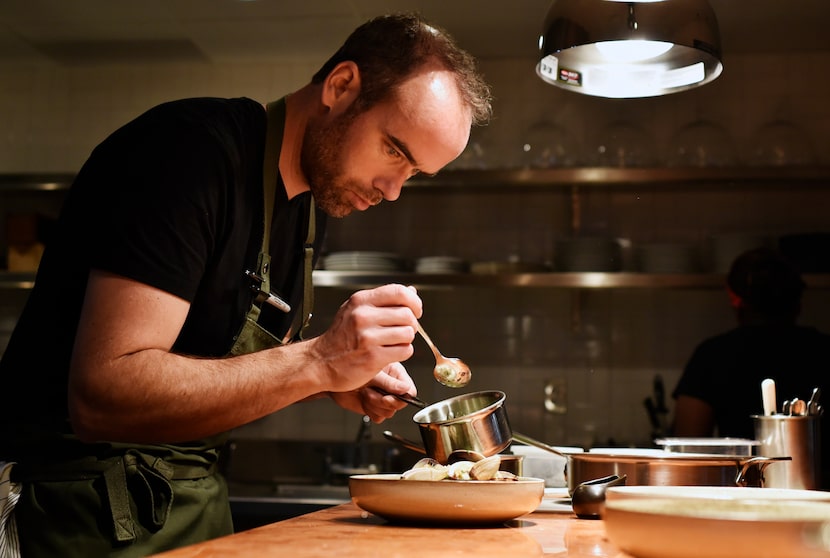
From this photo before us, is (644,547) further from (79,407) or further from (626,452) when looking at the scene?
(79,407)

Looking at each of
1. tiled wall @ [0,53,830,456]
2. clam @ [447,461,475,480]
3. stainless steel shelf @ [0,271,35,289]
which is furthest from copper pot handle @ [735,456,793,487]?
stainless steel shelf @ [0,271,35,289]

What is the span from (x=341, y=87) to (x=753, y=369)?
1.95 meters

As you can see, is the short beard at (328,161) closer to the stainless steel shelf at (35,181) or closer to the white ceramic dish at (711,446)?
the white ceramic dish at (711,446)

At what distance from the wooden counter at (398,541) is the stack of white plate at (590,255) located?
104 inches

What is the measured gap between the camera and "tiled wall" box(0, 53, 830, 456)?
13.9ft

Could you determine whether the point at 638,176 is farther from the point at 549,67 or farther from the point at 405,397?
the point at 405,397

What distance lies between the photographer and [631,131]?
13.5 ft

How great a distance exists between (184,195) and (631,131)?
306 cm

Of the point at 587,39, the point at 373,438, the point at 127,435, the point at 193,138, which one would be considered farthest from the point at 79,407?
the point at 373,438

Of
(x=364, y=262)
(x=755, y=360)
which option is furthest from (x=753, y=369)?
(x=364, y=262)

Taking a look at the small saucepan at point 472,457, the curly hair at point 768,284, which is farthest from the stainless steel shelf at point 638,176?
the small saucepan at point 472,457

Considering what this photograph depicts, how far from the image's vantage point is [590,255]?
153 inches

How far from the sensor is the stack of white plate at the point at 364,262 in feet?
13.0

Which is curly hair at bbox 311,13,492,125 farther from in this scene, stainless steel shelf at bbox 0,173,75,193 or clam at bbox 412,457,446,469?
stainless steel shelf at bbox 0,173,75,193
